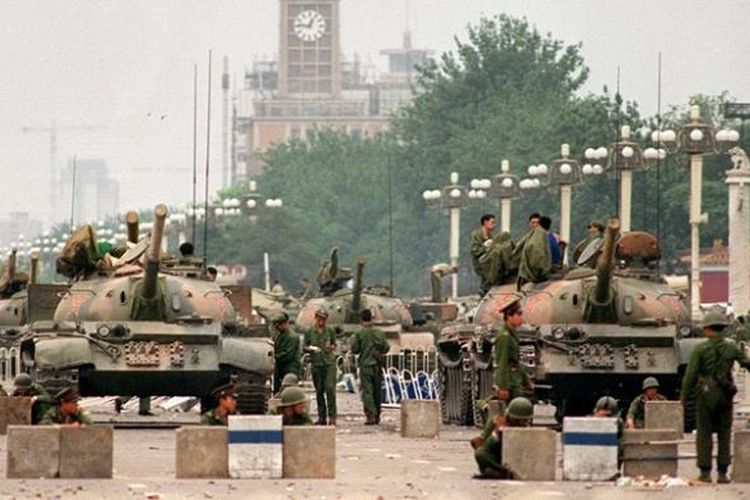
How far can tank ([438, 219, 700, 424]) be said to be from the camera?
41.1m

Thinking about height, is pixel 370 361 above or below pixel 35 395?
above

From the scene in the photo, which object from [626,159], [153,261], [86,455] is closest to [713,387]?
[86,455]

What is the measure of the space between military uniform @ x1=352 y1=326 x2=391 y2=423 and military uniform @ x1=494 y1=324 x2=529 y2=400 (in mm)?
8240

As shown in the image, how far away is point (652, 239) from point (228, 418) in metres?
12.2

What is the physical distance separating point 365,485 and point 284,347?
12.9 m

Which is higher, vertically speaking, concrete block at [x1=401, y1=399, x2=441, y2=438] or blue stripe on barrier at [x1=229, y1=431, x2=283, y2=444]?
blue stripe on barrier at [x1=229, y1=431, x2=283, y2=444]

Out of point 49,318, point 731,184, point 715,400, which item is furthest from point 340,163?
point 715,400

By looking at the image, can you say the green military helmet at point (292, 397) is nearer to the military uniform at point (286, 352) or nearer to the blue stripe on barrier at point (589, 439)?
the blue stripe on barrier at point (589, 439)

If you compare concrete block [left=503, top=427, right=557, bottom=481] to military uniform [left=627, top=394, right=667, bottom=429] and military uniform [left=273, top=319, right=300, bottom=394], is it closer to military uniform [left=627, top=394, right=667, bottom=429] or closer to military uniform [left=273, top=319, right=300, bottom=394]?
military uniform [left=627, top=394, right=667, bottom=429]

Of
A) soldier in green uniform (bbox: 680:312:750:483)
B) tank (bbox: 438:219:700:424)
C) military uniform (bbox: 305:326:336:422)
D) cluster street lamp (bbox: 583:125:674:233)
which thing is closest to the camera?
soldier in green uniform (bbox: 680:312:750:483)

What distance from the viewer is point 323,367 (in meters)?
44.7

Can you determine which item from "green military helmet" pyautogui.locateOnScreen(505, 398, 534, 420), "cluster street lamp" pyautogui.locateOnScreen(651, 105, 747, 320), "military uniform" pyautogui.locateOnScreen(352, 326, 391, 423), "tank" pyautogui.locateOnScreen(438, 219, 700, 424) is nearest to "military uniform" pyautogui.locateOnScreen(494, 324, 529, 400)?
"tank" pyautogui.locateOnScreen(438, 219, 700, 424)

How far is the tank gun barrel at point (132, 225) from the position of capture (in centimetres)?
4485

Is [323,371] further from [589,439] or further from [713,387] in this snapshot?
[589,439]
